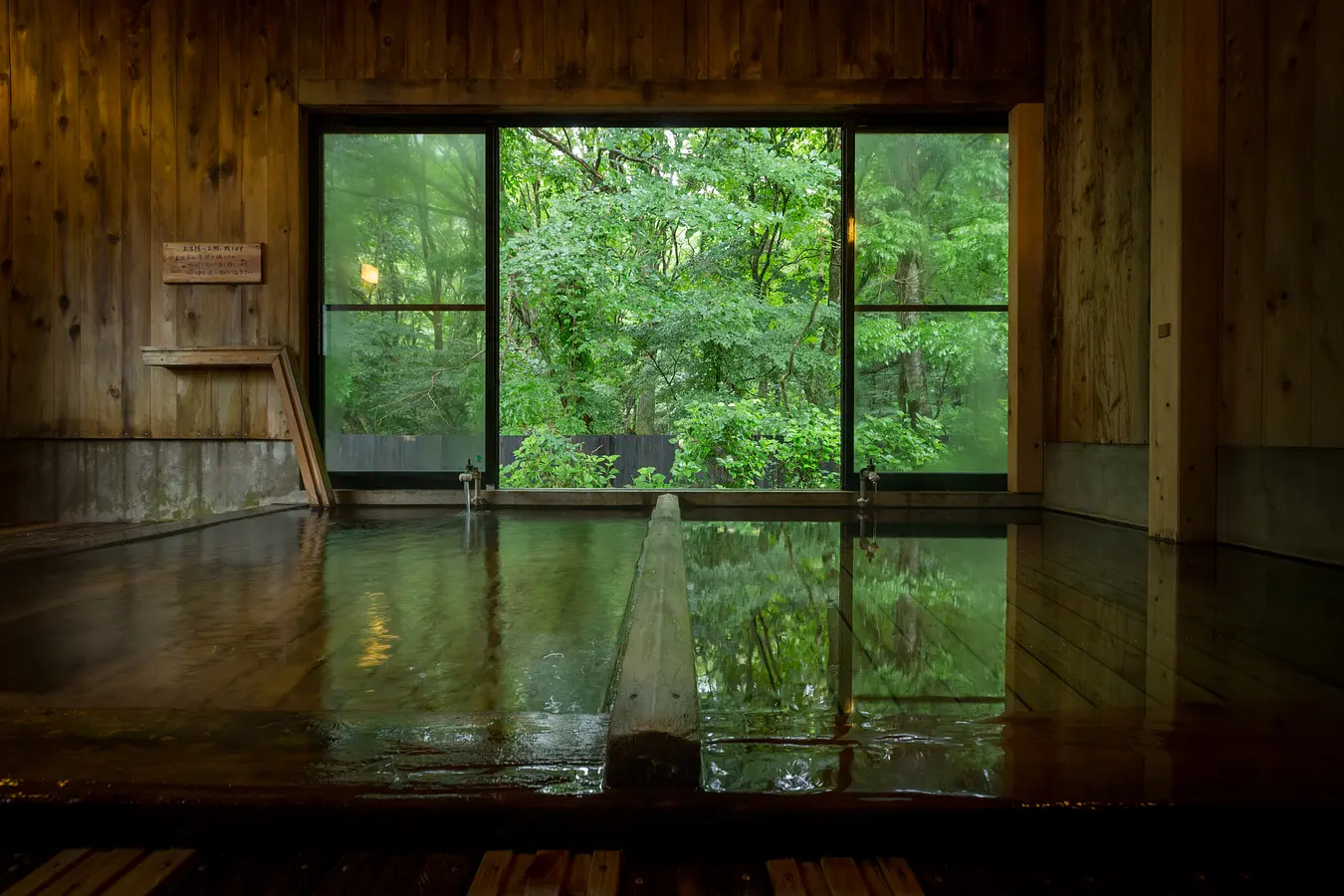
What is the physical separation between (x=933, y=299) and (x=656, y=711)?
13.5 ft

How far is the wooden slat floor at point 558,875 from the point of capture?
70cm

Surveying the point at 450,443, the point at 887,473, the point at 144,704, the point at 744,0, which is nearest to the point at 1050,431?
the point at 887,473

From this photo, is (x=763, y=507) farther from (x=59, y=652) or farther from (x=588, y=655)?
(x=59, y=652)

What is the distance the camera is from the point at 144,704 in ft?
3.67

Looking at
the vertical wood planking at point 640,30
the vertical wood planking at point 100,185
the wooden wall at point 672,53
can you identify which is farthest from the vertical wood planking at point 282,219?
the vertical wood planking at point 640,30

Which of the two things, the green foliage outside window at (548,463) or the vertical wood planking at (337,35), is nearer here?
the vertical wood planking at (337,35)

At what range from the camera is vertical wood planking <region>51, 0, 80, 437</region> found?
177 inches

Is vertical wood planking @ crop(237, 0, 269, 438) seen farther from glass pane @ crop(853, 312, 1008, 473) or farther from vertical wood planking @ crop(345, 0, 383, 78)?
glass pane @ crop(853, 312, 1008, 473)

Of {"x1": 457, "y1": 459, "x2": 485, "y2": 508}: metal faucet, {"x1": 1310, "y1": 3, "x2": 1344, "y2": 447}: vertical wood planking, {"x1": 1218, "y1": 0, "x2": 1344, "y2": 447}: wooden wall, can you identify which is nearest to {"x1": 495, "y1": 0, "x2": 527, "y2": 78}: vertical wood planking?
{"x1": 457, "y1": 459, "x2": 485, "y2": 508}: metal faucet

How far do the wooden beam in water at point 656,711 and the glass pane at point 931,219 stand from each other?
3681 millimetres

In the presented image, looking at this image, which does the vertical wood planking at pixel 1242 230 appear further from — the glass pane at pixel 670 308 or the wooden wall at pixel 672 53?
the glass pane at pixel 670 308

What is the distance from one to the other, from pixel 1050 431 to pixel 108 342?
5.28 meters

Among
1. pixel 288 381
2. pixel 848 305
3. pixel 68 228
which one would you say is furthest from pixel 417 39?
pixel 848 305

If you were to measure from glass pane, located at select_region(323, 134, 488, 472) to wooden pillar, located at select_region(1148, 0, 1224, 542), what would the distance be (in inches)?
133
